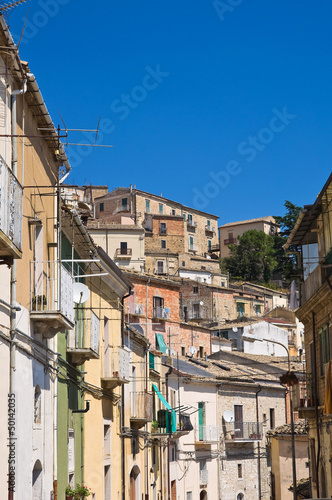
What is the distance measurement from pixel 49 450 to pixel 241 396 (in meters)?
34.8

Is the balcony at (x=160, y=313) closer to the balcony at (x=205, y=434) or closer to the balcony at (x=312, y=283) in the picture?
the balcony at (x=205, y=434)

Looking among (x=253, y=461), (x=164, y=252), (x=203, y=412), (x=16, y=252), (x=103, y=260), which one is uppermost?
(x=164, y=252)

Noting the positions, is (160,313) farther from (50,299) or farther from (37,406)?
(37,406)

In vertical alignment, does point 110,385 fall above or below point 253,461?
above

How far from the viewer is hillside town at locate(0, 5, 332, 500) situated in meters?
14.0

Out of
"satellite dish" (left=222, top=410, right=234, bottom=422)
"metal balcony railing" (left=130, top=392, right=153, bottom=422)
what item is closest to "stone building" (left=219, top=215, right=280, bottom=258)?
"satellite dish" (left=222, top=410, right=234, bottom=422)

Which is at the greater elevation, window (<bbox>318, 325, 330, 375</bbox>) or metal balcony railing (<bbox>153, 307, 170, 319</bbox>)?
metal balcony railing (<bbox>153, 307, 170, 319</bbox>)

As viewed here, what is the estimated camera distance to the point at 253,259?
11488cm

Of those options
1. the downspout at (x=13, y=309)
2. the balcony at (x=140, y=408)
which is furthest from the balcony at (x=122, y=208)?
the downspout at (x=13, y=309)

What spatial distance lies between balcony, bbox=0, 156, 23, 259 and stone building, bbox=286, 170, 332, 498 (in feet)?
43.6

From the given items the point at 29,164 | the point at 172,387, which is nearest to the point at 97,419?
the point at 29,164

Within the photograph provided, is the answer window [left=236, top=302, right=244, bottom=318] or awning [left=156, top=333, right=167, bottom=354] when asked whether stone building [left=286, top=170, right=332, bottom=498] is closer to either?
awning [left=156, top=333, right=167, bottom=354]

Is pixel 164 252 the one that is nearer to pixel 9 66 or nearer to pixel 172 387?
pixel 172 387

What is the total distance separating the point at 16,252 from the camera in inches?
429
